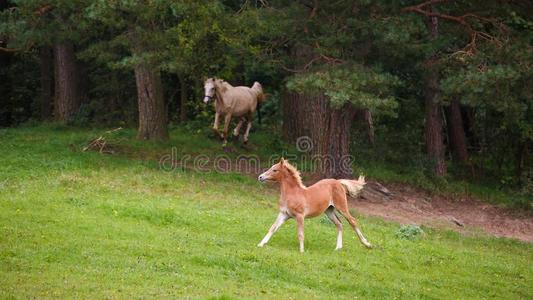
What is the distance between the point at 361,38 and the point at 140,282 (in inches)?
443

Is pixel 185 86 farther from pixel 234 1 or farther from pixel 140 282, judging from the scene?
pixel 140 282

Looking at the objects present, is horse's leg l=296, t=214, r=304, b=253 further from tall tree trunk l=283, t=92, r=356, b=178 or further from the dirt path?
tall tree trunk l=283, t=92, r=356, b=178

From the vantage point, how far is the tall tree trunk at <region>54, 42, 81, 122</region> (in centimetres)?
2948

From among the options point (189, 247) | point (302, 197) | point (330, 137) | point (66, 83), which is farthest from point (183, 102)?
point (189, 247)

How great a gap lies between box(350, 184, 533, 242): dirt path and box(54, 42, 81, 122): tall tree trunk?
40.1 feet

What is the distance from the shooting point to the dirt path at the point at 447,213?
2092 centimetres

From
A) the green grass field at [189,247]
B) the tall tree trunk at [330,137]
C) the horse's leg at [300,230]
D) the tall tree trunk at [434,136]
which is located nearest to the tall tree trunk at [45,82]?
the green grass field at [189,247]

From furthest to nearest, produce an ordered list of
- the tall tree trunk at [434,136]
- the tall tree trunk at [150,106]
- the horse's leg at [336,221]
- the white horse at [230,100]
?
the tall tree trunk at [434,136] → the tall tree trunk at [150,106] → the white horse at [230,100] → the horse's leg at [336,221]

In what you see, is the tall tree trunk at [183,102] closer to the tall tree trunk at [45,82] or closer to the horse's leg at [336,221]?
the tall tree trunk at [45,82]

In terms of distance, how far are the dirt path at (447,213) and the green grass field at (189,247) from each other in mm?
1305

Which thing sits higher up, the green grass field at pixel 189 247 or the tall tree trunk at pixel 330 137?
the tall tree trunk at pixel 330 137

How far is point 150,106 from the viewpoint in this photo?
969 inches

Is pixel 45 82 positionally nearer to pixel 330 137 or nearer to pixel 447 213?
pixel 330 137

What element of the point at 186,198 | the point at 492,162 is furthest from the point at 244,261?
the point at 492,162
